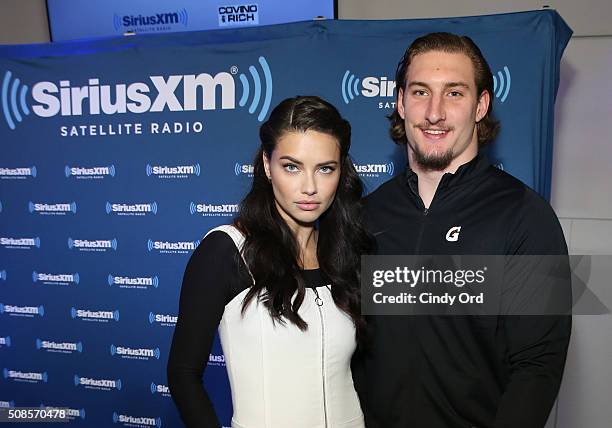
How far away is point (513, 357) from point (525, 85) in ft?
3.95

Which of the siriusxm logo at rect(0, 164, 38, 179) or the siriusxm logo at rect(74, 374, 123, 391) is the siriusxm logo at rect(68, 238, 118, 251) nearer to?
the siriusxm logo at rect(0, 164, 38, 179)

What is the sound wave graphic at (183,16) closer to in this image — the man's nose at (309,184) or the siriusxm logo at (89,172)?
the siriusxm logo at (89,172)

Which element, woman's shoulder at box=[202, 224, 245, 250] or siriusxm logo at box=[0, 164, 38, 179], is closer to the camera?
woman's shoulder at box=[202, 224, 245, 250]

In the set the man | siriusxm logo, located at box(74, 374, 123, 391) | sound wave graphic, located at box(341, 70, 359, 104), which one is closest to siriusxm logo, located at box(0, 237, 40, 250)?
siriusxm logo, located at box(74, 374, 123, 391)

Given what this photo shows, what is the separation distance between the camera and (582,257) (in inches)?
113

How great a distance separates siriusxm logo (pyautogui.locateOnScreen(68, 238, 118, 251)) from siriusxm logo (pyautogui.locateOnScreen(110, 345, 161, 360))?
543mm

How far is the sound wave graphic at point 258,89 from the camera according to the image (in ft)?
8.11

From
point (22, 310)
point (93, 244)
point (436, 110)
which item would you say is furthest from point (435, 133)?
point (22, 310)

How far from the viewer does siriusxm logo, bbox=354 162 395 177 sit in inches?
93.6

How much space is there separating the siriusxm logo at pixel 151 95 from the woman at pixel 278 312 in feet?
3.25

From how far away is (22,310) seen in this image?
9.70 feet

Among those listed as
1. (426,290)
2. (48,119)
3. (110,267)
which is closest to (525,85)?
(426,290)

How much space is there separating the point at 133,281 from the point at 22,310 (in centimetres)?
74

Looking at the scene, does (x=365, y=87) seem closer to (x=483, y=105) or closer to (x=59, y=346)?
(x=483, y=105)
